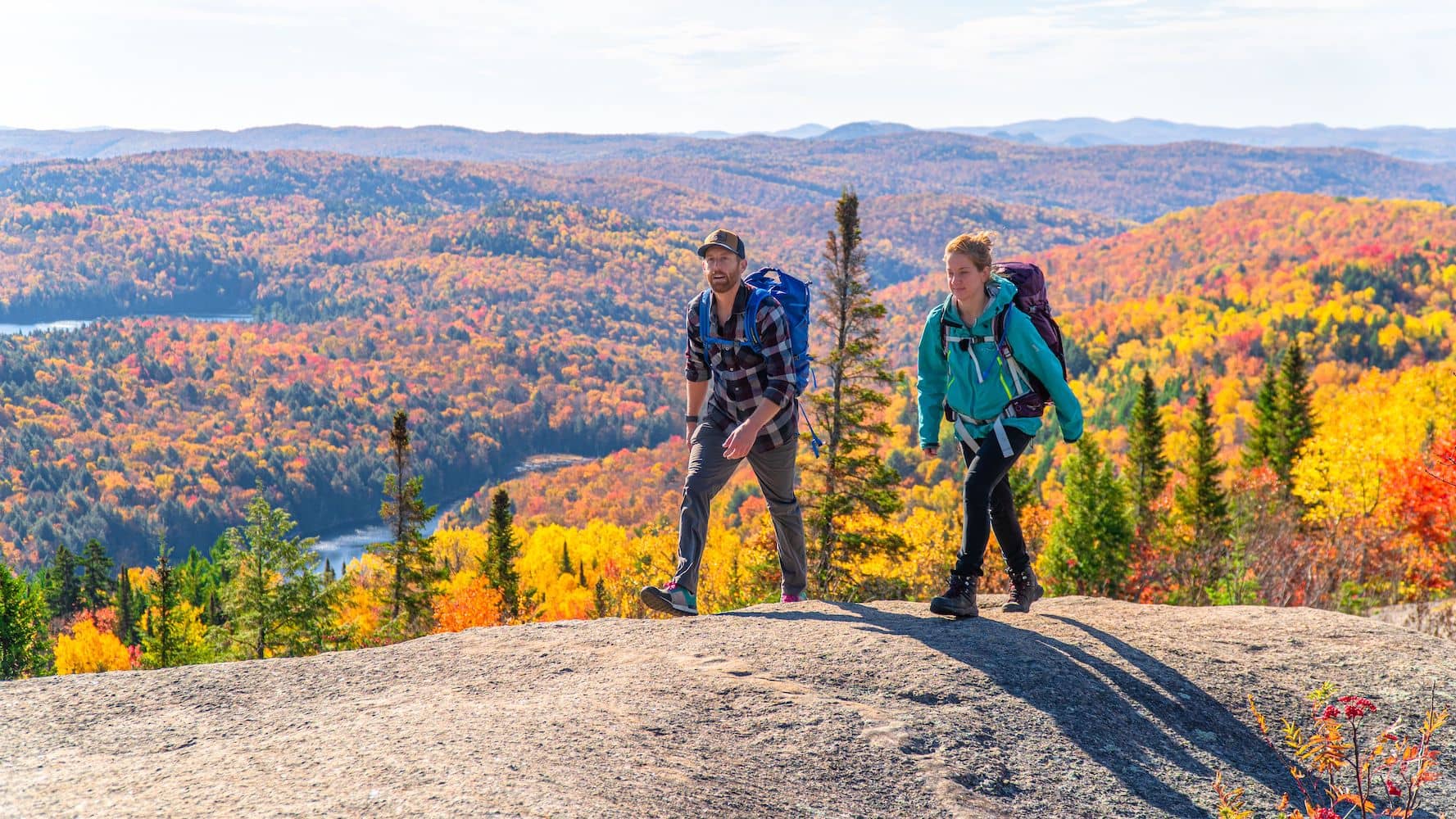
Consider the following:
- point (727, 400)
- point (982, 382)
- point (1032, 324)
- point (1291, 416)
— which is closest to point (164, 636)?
point (727, 400)

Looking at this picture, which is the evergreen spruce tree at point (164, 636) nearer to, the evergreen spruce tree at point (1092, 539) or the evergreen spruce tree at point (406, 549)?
the evergreen spruce tree at point (406, 549)

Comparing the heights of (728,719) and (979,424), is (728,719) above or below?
below

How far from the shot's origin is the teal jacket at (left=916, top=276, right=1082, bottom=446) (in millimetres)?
6484

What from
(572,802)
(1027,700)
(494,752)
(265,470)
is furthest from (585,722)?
(265,470)

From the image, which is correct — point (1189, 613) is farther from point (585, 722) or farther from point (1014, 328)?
point (585, 722)

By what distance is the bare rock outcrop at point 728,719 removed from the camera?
15.4 ft

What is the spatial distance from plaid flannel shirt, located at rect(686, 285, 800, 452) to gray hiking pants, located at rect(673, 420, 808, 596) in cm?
12

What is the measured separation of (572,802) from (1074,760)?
2690mm

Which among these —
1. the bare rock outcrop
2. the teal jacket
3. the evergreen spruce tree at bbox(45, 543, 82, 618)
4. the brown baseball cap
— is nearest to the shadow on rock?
the bare rock outcrop

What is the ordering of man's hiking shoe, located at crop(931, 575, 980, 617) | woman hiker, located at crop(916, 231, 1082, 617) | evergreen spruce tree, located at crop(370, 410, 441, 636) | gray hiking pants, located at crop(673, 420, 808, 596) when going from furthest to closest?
evergreen spruce tree, located at crop(370, 410, 441, 636)
gray hiking pants, located at crop(673, 420, 808, 596)
man's hiking shoe, located at crop(931, 575, 980, 617)
woman hiker, located at crop(916, 231, 1082, 617)

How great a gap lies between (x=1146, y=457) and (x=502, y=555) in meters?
25.3

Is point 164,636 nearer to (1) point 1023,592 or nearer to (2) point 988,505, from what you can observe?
(1) point 1023,592

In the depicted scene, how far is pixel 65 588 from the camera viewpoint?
64125mm

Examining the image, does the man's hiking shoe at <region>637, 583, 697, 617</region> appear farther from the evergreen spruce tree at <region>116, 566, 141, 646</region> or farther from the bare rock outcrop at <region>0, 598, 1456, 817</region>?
the evergreen spruce tree at <region>116, 566, 141, 646</region>
